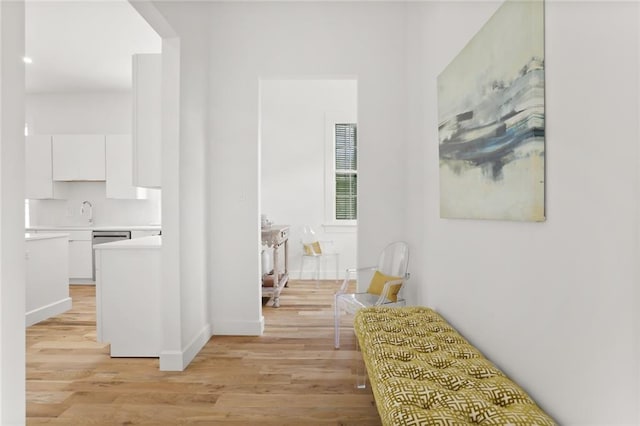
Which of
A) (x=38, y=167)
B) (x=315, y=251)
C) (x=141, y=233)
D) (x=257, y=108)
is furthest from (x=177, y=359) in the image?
(x=38, y=167)

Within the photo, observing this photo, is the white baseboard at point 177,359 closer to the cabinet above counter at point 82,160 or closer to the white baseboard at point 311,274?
the white baseboard at point 311,274

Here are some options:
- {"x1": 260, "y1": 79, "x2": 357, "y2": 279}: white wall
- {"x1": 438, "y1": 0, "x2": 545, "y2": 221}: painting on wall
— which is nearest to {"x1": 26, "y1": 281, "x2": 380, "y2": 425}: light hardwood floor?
{"x1": 438, "y1": 0, "x2": 545, "y2": 221}: painting on wall

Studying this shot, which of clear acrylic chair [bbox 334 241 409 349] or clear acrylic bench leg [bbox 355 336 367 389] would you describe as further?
clear acrylic chair [bbox 334 241 409 349]

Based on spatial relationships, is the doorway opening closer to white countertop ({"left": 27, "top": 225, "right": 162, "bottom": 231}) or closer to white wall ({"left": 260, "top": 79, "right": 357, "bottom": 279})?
white wall ({"left": 260, "top": 79, "right": 357, "bottom": 279})

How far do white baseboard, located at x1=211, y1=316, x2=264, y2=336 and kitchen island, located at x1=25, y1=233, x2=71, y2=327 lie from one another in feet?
6.27

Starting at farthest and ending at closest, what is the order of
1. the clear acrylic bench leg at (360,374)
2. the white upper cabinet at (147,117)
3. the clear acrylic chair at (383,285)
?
the white upper cabinet at (147,117), the clear acrylic chair at (383,285), the clear acrylic bench leg at (360,374)

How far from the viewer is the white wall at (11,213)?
1201mm

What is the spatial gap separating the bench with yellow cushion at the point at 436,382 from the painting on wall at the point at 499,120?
633 mm

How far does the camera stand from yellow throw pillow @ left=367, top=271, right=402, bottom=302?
282 cm

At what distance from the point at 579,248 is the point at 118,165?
19.3 feet

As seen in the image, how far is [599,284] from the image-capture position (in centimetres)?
107

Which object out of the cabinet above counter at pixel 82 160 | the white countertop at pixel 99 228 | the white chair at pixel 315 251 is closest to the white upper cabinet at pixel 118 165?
the cabinet above counter at pixel 82 160

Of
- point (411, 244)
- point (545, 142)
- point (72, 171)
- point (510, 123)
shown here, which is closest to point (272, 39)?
point (411, 244)

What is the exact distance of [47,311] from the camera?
3869 millimetres
